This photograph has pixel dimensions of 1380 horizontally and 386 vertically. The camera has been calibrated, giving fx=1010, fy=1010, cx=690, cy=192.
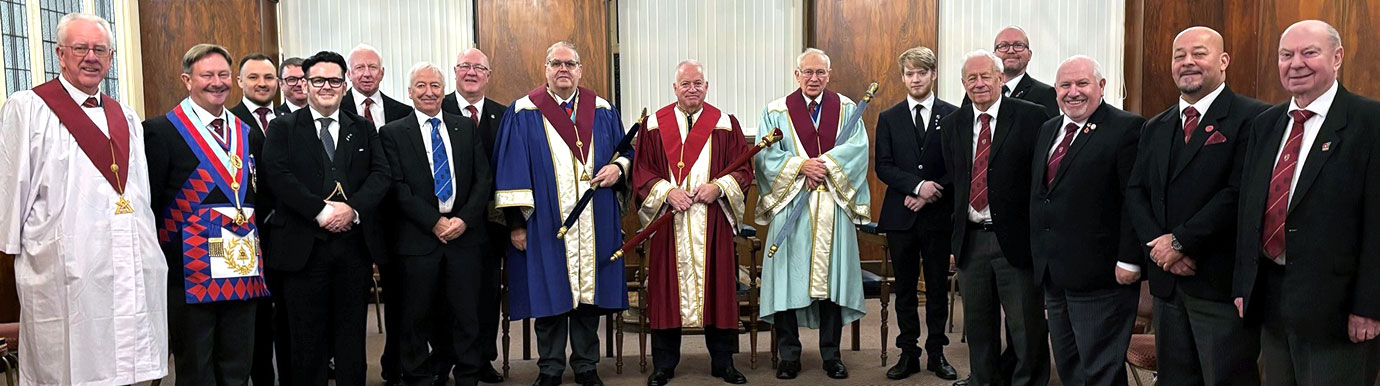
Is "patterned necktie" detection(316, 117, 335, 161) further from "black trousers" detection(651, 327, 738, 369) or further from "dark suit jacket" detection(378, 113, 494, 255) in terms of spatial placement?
"black trousers" detection(651, 327, 738, 369)

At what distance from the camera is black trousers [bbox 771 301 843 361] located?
4543mm

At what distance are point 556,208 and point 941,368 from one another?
6.08 feet

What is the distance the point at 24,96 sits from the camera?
10.2ft

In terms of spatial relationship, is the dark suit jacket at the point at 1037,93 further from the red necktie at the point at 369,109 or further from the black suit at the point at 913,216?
the red necktie at the point at 369,109

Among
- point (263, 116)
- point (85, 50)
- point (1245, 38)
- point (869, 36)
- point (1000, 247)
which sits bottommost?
point (1000, 247)

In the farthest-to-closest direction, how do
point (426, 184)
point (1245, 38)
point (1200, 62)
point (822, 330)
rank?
point (1245, 38)
point (822, 330)
point (426, 184)
point (1200, 62)

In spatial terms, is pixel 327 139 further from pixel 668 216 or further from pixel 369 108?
pixel 668 216

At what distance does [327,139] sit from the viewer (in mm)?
3723

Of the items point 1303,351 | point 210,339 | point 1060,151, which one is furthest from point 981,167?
point 210,339

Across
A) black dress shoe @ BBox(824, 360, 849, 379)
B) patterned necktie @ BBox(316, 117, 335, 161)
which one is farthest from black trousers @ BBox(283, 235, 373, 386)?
black dress shoe @ BBox(824, 360, 849, 379)

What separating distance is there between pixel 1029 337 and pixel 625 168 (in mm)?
1785

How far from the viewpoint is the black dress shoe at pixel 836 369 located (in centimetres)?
454

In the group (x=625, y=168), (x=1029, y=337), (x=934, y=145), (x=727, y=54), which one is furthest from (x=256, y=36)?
(x=1029, y=337)

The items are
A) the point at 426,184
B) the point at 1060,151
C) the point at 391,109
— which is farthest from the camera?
the point at 391,109
